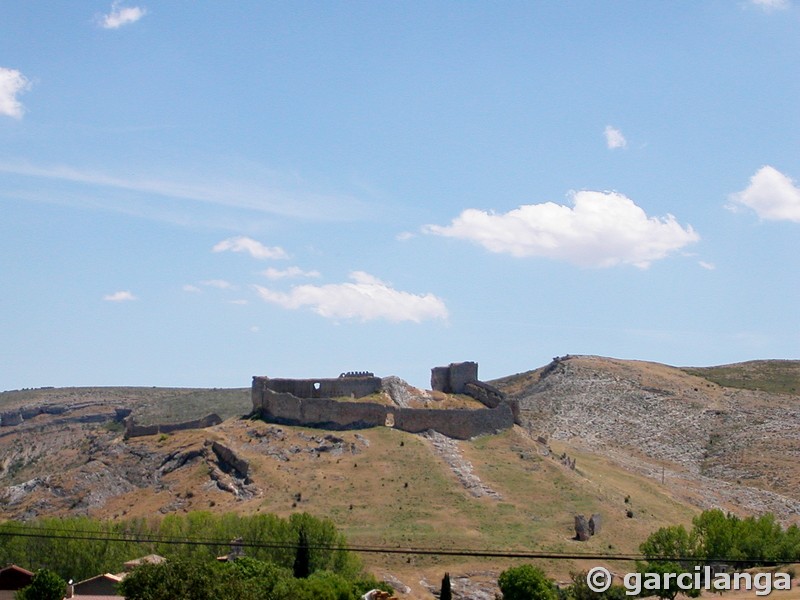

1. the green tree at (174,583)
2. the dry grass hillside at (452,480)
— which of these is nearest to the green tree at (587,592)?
the dry grass hillside at (452,480)

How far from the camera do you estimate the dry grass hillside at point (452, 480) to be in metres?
78.3

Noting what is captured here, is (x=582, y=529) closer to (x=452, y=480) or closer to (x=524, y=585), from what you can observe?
(x=452, y=480)

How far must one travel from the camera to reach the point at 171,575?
50625 millimetres

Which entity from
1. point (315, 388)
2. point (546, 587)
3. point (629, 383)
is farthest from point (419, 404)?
point (629, 383)

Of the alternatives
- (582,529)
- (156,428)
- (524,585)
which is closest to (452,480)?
(582,529)

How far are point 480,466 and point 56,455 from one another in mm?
46964

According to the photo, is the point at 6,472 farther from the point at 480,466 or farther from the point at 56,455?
the point at 480,466

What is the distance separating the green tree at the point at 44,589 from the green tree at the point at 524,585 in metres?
23.9

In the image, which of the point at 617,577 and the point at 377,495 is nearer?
the point at 617,577

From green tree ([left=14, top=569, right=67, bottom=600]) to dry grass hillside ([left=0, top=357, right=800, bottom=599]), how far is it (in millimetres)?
20518

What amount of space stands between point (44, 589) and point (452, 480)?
3425 centimetres

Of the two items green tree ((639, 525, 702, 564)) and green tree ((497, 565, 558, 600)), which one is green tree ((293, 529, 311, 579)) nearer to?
green tree ((497, 565, 558, 600))

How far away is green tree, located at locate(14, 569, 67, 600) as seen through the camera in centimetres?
6038

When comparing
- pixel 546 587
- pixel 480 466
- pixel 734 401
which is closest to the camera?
pixel 546 587
